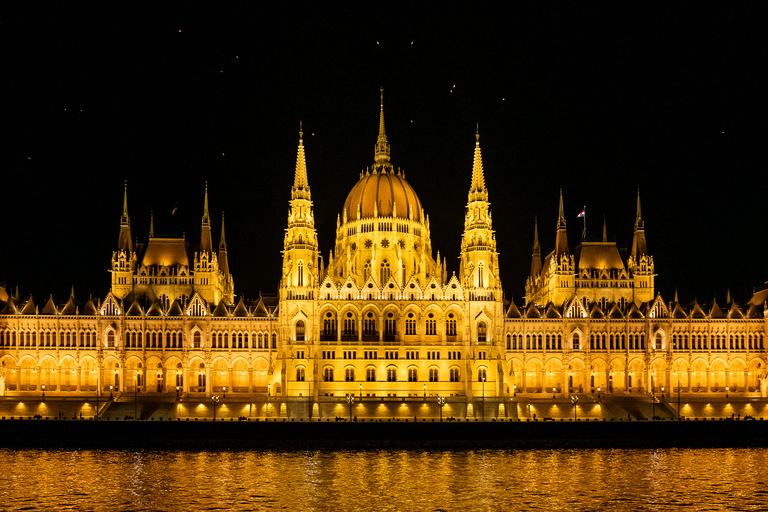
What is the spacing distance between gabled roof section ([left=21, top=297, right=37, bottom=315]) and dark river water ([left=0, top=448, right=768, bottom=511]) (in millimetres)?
28594

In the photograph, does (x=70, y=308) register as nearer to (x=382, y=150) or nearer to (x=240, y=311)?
(x=240, y=311)

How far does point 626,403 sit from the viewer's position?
101 meters

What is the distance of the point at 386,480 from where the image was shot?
6950cm

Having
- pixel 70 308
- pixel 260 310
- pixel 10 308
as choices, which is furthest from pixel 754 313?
pixel 10 308

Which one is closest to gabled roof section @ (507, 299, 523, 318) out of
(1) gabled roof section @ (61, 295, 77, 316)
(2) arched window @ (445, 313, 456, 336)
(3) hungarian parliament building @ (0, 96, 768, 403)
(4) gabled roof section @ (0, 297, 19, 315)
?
(3) hungarian parliament building @ (0, 96, 768, 403)

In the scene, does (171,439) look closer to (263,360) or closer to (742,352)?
(263,360)

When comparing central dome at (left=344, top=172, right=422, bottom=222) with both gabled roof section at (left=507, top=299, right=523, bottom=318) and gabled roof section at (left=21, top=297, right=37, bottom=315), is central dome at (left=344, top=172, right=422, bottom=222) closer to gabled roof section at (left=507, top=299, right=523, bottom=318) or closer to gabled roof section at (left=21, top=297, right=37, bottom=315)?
gabled roof section at (left=507, top=299, right=523, bottom=318)

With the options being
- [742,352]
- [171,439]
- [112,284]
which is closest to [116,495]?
A: [171,439]

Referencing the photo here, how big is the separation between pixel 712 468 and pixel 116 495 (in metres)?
45.2

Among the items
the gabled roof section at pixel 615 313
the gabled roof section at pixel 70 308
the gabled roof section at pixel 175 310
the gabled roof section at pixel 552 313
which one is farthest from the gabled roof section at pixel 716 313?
the gabled roof section at pixel 70 308

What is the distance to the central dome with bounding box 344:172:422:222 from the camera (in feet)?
394

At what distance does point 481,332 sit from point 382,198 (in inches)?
995

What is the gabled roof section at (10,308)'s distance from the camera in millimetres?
107000

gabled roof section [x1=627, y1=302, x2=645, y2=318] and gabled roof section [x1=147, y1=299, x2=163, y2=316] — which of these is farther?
gabled roof section [x1=627, y1=302, x2=645, y2=318]
